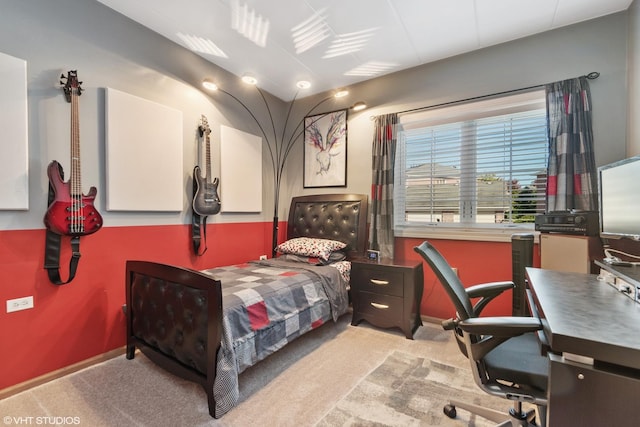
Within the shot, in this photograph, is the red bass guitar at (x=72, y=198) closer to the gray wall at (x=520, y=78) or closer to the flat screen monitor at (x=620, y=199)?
the gray wall at (x=520, y=78)

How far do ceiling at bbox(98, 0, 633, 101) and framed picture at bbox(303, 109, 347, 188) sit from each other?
26.0 inches

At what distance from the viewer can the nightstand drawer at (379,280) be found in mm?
2570

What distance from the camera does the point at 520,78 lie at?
8.17ft

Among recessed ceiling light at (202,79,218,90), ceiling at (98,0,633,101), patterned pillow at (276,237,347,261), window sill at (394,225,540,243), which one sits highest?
ceiling at (98,0,633,101)

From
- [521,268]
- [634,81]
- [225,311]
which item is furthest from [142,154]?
[634,81]

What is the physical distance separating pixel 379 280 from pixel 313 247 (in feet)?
2.48

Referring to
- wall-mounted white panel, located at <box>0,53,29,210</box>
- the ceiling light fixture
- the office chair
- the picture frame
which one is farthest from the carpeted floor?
the ceiling light fixture

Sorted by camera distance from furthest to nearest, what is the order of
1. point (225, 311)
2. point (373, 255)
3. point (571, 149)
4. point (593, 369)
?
point (373, 255) < point (571, 149) < point (225, 311) < point (593, 369)

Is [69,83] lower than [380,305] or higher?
higher

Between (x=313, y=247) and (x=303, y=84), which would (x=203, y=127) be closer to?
(x=303, y=84)

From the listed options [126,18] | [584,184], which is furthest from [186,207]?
[584,184]

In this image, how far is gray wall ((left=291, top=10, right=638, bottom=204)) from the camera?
2146 millimetres

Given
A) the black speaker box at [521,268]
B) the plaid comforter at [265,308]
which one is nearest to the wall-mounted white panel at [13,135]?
the plaid comforter at [265,308]

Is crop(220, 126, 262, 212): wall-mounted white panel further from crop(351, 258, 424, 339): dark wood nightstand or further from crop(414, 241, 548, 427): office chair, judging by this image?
crop(414, 241, 548, 427): office chair
